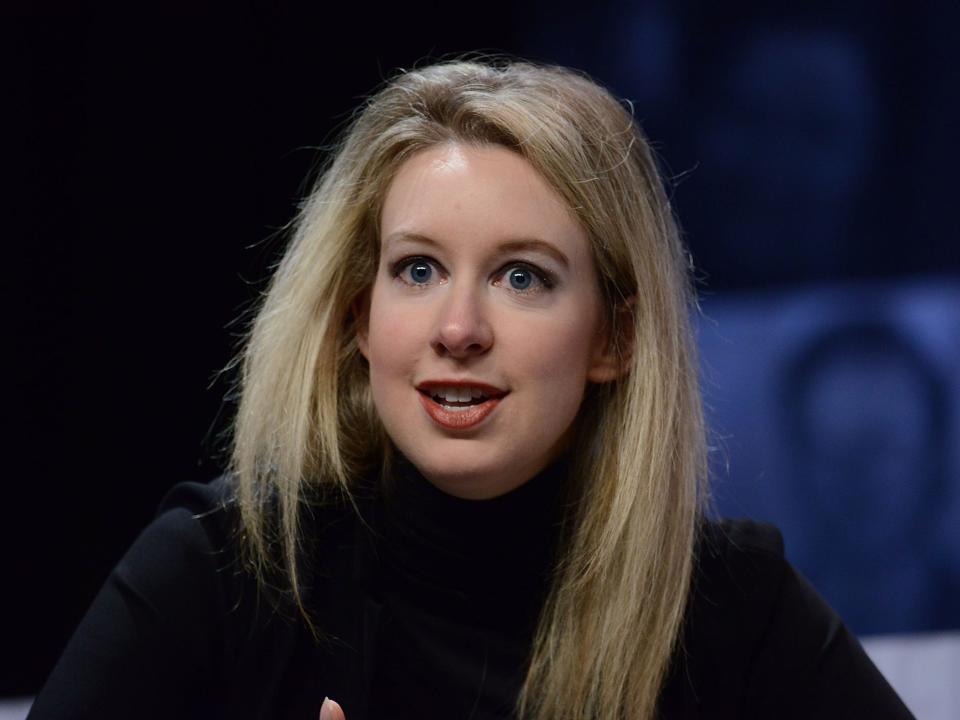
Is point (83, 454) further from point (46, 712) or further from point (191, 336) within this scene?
point (46, 712)

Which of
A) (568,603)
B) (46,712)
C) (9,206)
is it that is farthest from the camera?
(9,206)

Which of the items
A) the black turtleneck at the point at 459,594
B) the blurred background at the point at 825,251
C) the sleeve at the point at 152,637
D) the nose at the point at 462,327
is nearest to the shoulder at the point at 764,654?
the black turtleneck at the point at 459,594

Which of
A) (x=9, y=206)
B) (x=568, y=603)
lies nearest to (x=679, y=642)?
(x=568, y=603)

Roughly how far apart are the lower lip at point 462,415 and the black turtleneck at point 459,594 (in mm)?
105

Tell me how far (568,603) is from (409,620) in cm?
17

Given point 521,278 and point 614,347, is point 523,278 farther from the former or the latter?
point 614,347

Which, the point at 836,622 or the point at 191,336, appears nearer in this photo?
the point at 836,622

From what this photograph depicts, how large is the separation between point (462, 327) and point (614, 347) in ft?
0.71

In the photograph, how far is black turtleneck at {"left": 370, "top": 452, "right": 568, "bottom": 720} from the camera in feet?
4.42

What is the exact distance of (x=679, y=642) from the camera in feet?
4.58

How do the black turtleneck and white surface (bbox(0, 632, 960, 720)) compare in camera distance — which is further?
white surface (bbox(0, 632, 960, 720))

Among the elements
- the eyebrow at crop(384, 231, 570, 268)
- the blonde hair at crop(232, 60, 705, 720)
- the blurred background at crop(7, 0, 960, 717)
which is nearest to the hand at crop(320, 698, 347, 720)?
the blonde hair at crop(232, 60, 705, 720)

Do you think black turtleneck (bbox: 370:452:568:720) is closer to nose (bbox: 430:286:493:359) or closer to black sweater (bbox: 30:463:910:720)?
black sweater (bbox: 30:463:910:720)

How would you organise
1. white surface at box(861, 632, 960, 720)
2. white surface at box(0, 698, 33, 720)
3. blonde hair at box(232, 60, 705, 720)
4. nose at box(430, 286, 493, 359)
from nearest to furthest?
1. nose at box(430, 286, 493, 359)
2. blonde hair at box(232, 60, 705, 720)
3. white surface at box(0, 698, 33, 720)
4. white surface at box(861, 632, 960, 720)
